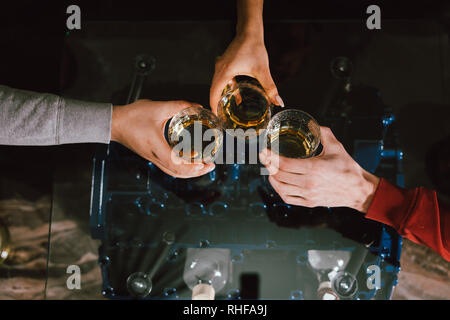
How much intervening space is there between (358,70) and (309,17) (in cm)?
43

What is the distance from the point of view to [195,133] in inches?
41.8

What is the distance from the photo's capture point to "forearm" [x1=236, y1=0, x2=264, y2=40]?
1.17 metres

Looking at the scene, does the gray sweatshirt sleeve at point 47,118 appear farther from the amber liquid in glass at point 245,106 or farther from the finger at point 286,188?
the finger at point 286,188

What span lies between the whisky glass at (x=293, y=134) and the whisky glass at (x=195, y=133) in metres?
0.16

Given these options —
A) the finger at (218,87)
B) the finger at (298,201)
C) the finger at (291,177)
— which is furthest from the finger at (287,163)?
the finger at (218,87)

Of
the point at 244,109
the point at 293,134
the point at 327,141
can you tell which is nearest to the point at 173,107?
the point at 244,109

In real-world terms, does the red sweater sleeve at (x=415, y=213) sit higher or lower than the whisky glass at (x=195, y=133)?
lower

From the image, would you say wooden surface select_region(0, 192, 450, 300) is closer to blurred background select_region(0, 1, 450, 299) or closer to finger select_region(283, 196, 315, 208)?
blurred background select_region(0, 1, 450, 299)

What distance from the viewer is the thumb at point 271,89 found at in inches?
42.5

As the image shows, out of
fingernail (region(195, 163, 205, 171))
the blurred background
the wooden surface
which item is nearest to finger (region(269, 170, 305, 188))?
fingernail (region(195, 163, 205, 171))

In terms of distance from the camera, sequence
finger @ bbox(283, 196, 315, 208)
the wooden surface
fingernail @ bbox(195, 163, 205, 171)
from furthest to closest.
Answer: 1. the wooden surface
2. finger @ bbox(283, 196, 315, 208)
3. fingernail @ bbox(195, 163, 205, 171)

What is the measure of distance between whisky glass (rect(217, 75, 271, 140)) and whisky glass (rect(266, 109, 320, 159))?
0.04 m

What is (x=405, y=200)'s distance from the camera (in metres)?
1.05

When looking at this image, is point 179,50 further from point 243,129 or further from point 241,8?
point 243,129
